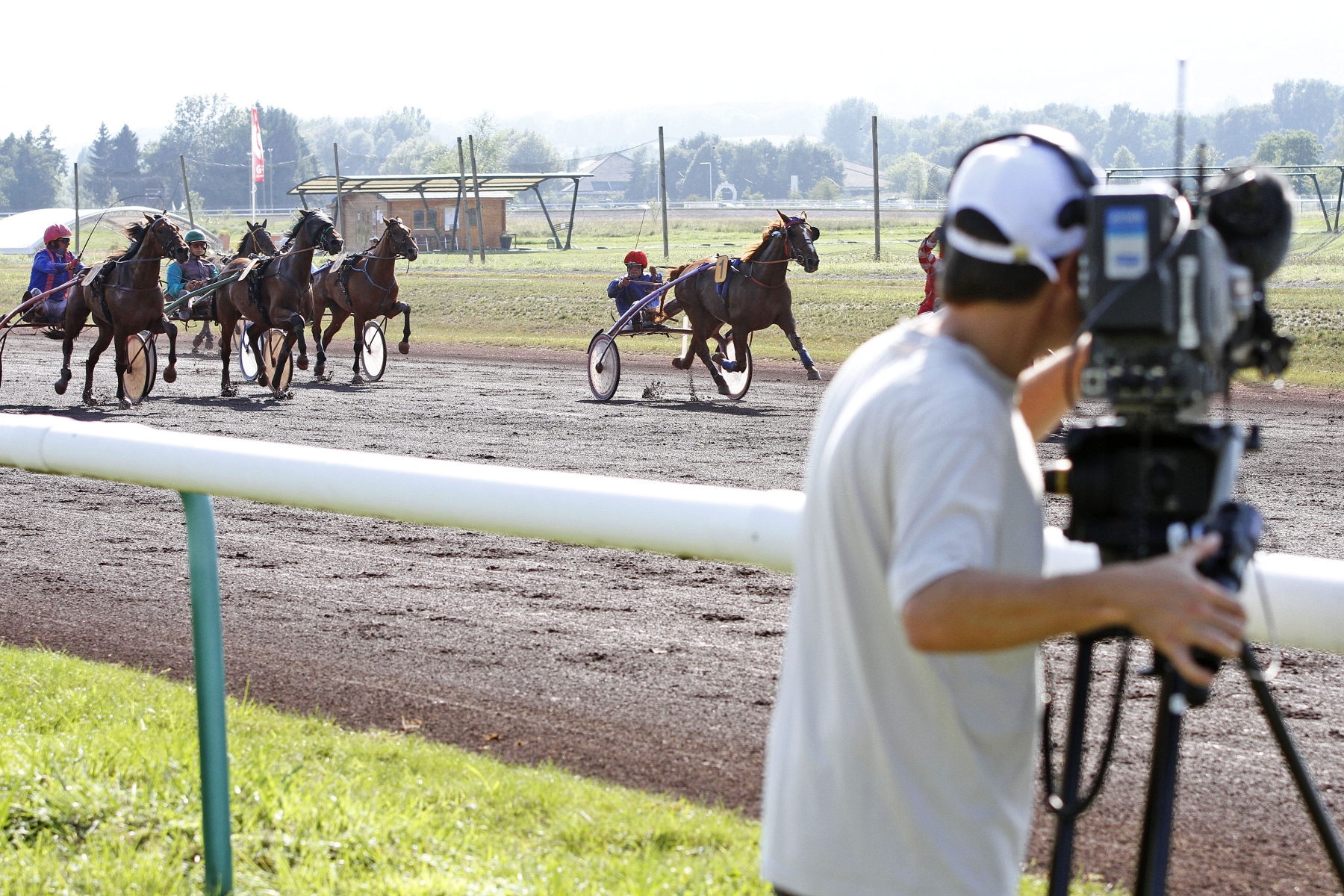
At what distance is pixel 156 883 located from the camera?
2861 millimetres

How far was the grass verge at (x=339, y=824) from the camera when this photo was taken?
2.91 meters

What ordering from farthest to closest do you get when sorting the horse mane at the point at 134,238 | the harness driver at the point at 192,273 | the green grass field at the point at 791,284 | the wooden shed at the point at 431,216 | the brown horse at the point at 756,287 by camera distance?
the wooden shed at the point at 431,216 → the green grass field at the point at 791,284 → the harness driver at the point at 192,273 → the brown horse at the point at 756,287 → the horse mane at the point at 134,238

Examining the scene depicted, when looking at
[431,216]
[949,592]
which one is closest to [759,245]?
[949,592]

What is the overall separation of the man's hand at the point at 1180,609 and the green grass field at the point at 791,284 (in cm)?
1404

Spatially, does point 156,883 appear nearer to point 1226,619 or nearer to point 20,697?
point 20,697

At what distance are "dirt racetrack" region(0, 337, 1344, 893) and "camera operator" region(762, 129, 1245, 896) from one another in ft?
6.00

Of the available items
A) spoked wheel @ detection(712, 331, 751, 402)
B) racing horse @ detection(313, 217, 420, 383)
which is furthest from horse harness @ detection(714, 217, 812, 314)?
racing horse @ detection(313, 217, 420, 383)

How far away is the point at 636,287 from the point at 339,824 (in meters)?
14.2

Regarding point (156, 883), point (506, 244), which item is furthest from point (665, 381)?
point (506, 244)

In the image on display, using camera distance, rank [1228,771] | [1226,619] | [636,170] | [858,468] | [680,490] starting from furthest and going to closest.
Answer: [636,170] → [1228,771] → [680,490] → [858,468] → [1226,619]

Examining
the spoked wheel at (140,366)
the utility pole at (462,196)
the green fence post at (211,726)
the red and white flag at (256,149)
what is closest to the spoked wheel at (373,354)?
the spoked wheel at (140,366)

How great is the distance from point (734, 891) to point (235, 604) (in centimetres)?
415

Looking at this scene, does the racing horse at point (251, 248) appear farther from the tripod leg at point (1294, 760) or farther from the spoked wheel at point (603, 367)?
the tripod leg at point (1294, 760)

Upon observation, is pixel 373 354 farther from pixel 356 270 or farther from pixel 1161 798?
pixel 1161 798
